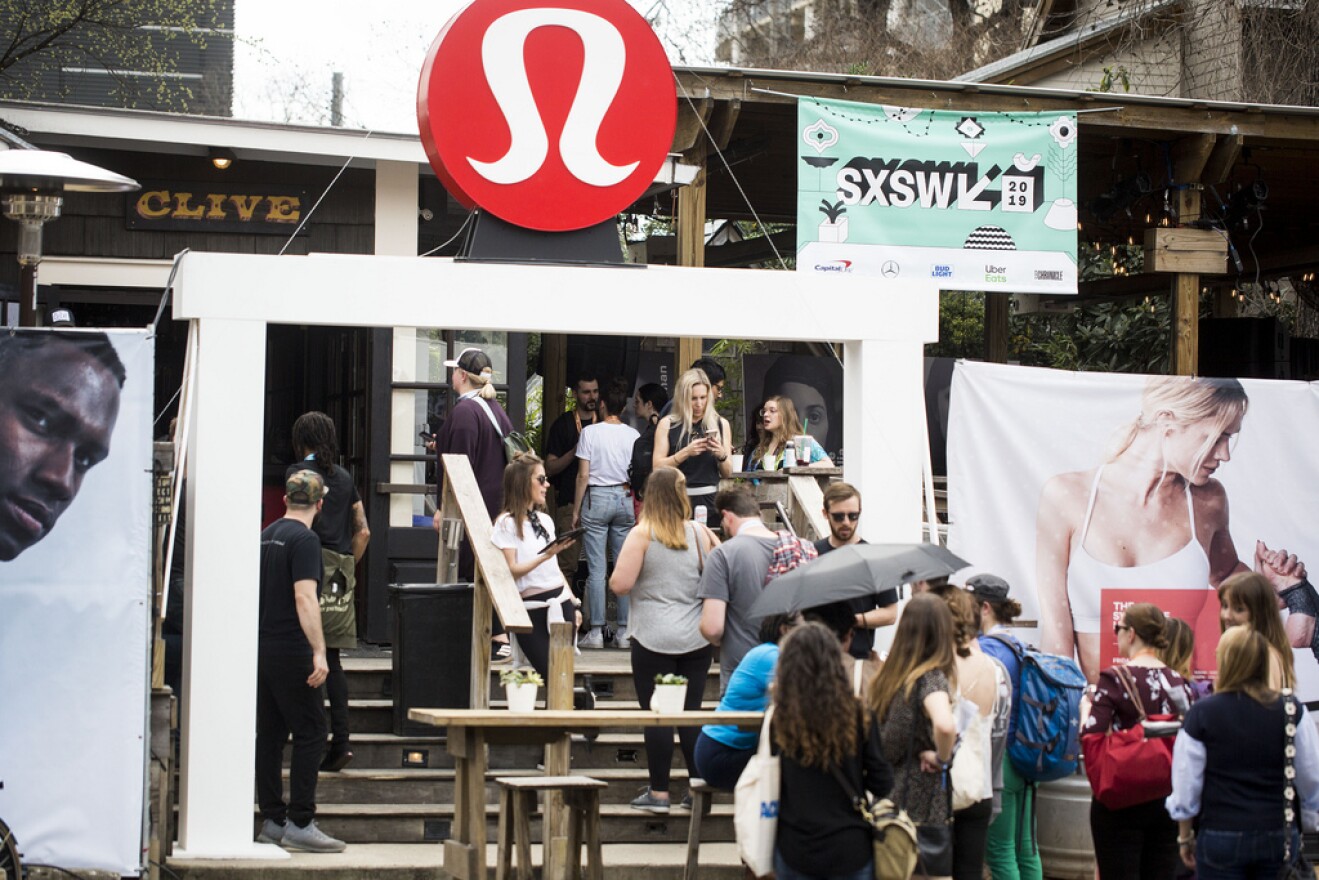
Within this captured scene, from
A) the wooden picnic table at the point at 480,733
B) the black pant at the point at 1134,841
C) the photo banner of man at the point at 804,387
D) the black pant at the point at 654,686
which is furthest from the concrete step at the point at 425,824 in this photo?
the photo banner of man at the point at 804,387

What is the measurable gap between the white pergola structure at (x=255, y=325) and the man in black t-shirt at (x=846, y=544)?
3.01 ft

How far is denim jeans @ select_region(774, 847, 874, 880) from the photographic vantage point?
16.7ft

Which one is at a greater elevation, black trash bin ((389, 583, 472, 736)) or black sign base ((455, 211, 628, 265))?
black sign base ((455, 211, 628, 265))

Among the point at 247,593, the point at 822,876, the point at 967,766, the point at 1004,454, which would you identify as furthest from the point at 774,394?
the point at 822,876

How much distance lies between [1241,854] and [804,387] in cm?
903

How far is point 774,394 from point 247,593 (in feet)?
24.9

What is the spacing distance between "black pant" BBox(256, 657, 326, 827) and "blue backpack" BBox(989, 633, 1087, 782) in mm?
3003

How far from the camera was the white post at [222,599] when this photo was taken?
7.32 m

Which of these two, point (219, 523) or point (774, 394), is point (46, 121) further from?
point (774, 394)

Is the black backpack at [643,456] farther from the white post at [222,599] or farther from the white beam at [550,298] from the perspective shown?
the white post at [222,599]

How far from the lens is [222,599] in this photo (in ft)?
24.2

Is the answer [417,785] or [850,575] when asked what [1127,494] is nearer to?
[850,575]

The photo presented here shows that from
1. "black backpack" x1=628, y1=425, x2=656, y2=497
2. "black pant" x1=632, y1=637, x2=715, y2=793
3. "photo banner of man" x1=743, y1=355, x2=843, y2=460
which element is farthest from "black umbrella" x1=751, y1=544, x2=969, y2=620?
"photo banner of man" x1=743, y1=355, x2=843, y2=460

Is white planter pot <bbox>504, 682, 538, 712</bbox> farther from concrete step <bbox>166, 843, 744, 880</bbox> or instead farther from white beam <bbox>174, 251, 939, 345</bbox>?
white beam <bbox>174, 251, 939, 345</bbox>
